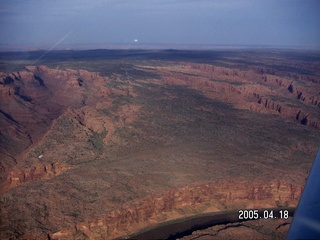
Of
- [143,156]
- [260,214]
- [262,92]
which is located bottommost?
[260,214]

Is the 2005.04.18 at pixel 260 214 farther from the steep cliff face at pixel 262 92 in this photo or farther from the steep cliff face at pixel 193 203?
the steep cliff face at pixel 262 92

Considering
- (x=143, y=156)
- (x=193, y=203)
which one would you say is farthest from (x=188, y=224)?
(x=143, y=156)

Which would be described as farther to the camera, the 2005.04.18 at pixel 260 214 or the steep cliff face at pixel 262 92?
the steep cliff face at pixel 262 92

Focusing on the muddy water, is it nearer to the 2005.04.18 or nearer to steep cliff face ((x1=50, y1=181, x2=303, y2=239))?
the 2005.04.18

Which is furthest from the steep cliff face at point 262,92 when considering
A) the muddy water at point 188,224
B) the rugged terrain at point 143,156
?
the muddy water at point 188,224

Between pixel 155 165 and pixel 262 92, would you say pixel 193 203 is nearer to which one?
pixel 155 165

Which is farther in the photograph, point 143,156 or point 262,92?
point 262,92

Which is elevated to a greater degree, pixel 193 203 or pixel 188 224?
pixel 193 203

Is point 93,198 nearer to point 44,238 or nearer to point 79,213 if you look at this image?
point 79,213
